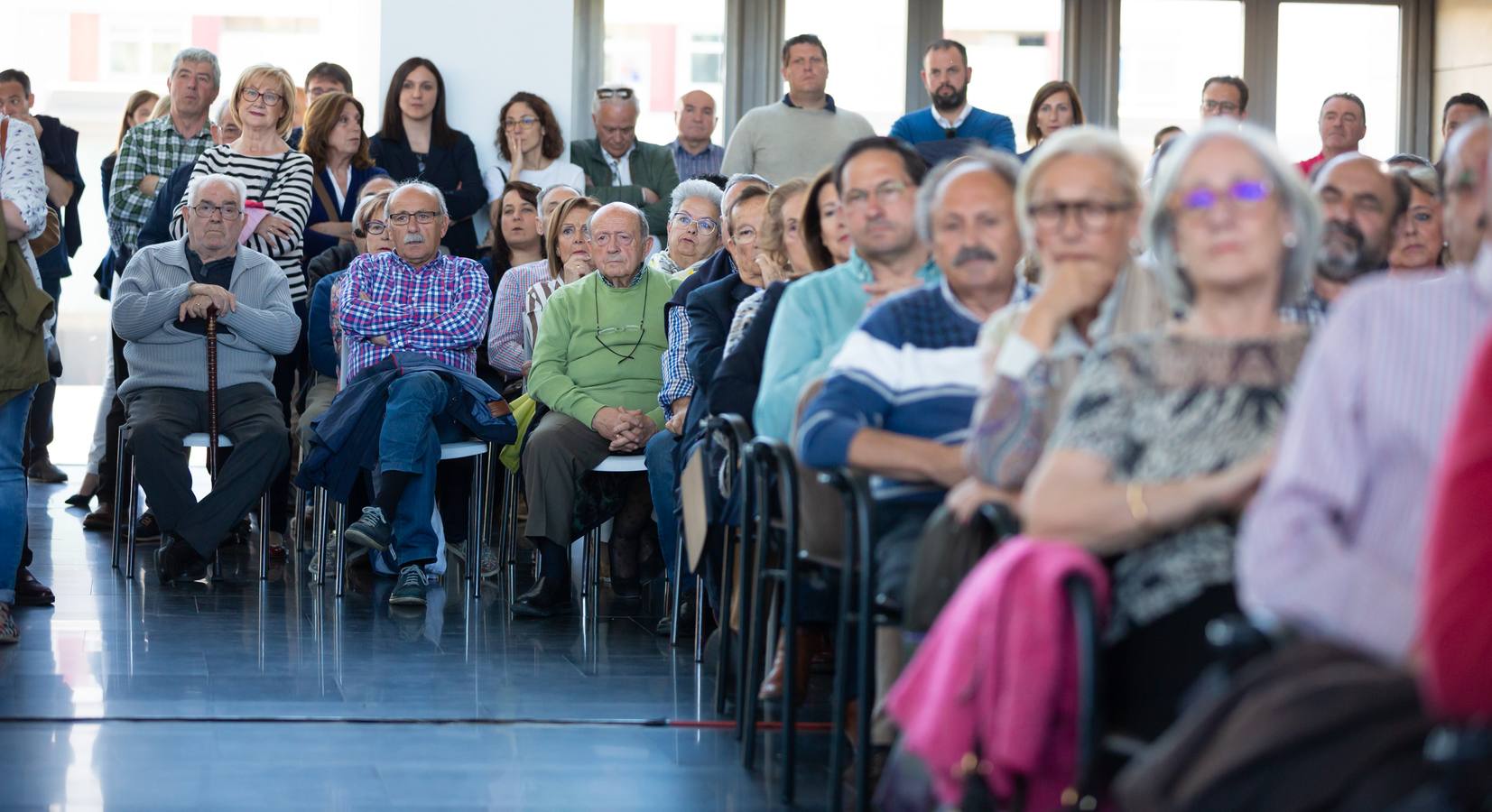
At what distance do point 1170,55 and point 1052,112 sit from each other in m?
3.97

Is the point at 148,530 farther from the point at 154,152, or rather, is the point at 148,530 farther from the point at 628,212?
the point at 628,212

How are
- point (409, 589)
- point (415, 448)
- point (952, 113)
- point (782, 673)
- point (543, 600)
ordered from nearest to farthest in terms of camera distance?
point (782, 673)
point (543, 600)
point (409, 589)
point (415, 448)
point (952, 113)

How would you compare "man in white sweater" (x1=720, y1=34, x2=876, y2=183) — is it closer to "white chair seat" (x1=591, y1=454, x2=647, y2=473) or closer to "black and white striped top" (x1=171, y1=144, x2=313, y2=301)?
"black and white striped top" (x1=171, y1=144, x2=313, y2=301)

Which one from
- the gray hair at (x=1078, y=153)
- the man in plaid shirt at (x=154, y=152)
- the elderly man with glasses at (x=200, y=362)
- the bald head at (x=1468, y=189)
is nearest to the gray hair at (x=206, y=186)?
the elderly man with glasses at (x=200, y=362)

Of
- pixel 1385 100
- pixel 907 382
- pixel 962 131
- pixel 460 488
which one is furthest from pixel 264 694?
pixel 1385 100

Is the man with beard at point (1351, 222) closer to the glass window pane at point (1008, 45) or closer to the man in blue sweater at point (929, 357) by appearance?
the man in blue sweater at point (929, 357)

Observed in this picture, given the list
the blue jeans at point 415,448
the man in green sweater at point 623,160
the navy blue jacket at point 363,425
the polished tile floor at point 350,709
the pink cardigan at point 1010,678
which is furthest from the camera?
the man in green sweater at point 623,160

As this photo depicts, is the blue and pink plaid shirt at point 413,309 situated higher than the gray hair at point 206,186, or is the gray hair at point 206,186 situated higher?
the gray hair at point 206,186

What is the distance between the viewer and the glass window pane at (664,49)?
33.1 feet

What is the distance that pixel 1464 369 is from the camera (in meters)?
1.78

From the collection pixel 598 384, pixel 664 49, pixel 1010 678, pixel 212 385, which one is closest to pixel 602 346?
pixel 598 384

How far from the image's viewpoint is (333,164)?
712cm

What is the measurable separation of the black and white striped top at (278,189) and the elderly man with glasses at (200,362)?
1.42ft

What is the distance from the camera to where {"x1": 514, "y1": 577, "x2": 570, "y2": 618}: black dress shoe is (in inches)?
209
